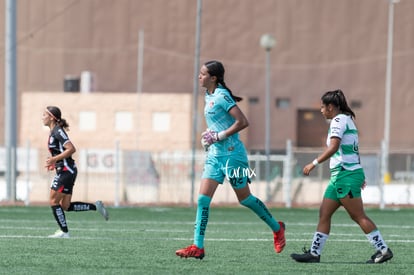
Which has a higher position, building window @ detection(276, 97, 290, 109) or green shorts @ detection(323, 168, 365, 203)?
building window @ detection(276, 97, 290, 109)

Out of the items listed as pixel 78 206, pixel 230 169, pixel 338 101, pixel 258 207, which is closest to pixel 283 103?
pixel 78 206

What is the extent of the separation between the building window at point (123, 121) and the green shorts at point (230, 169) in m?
42.4

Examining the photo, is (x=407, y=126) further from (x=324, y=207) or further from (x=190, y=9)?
(x=324, y=207)

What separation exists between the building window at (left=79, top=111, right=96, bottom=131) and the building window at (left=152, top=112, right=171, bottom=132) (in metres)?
2.92

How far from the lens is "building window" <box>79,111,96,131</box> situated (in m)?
54.6

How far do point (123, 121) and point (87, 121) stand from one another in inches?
69.3

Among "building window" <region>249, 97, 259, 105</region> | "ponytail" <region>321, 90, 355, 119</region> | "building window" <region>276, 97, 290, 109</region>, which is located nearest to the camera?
"ponytail" <region>321, 90, 355, 119</region>

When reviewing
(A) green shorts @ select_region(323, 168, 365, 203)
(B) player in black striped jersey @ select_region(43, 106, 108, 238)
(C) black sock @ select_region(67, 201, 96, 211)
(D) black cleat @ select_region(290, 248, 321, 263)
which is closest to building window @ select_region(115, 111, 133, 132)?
(C) black sock @ select_region(67, 201, 96, 211)

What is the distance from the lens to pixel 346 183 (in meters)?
11.4

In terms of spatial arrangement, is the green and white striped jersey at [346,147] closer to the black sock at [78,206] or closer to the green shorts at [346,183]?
the green shorts at [346,183]

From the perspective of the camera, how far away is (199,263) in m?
11.4

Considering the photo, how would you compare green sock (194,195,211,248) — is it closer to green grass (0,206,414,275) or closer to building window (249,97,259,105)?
green grass (0,206,414,275)

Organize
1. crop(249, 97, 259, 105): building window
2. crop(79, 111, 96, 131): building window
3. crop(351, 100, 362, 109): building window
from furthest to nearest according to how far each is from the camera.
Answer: crop(351, 100, 362, 109): building window < crop(249, 97, 259, 105): building window < crop(79, 111, 96, 131): building window

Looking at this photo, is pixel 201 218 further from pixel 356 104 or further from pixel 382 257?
pixel 356 104
